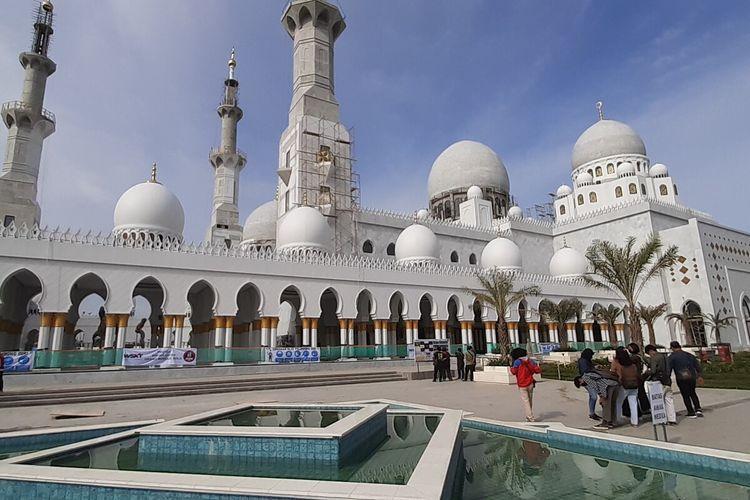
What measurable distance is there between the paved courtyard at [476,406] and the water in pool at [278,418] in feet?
7.39

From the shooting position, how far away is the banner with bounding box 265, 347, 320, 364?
1700 centimetres

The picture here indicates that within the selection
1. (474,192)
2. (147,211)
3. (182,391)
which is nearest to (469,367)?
(182,391)

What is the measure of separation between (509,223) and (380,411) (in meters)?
30.1

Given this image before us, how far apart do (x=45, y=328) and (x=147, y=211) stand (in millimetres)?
5864

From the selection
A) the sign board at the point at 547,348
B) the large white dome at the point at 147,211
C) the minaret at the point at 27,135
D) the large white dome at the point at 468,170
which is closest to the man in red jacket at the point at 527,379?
the large white dome at the point at 147,211

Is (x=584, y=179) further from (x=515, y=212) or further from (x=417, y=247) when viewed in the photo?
(x=417, y=247)

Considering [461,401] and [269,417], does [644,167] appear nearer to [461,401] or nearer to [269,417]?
[461,401]

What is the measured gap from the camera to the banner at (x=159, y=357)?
575 inches

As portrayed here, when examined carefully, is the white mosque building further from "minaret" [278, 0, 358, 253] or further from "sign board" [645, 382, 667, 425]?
"sign board" [645, 382, 667, 425]

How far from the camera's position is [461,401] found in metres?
9.82

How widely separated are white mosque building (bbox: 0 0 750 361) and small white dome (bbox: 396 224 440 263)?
8 centimetres

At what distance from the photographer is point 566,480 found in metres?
4.45

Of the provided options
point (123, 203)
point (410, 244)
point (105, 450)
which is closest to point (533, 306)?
point (410, 244)

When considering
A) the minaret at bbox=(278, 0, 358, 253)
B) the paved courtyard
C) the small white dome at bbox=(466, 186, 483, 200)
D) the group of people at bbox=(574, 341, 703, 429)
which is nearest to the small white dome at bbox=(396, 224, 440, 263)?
the minaret at bbox=(278, 0, 358, 253)
